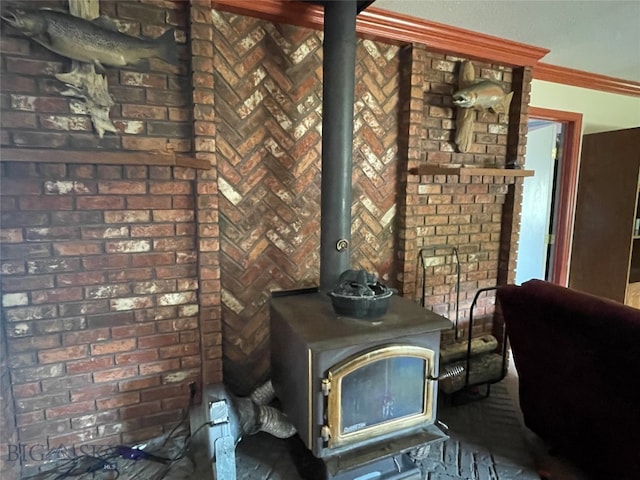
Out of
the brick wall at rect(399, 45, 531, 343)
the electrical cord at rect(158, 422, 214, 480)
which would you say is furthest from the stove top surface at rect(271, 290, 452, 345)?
the brick wall at rect(399, 45, 531, 343)

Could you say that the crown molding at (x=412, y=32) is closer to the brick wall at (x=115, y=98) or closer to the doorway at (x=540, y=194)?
the brick wall at (x=115, y=98)

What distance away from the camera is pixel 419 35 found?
2.18 m

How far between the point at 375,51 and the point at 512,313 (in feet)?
5.54

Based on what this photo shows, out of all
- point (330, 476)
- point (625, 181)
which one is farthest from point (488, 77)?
point (330, 476)

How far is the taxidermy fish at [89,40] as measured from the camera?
1478 millimetres

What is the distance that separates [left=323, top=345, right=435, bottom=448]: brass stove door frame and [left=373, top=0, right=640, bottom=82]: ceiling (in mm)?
1748

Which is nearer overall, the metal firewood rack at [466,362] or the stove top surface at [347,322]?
the stove top surface at [347,322]

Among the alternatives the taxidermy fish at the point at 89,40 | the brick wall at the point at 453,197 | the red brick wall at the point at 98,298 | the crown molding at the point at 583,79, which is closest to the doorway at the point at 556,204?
the crown molding at the point at 583,79

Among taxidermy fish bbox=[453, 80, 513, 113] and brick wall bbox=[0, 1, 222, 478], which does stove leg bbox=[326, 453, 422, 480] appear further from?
taxidermy fish bbox=[453, 80, 513, 113]

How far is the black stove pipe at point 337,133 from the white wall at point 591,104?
6.49 feet

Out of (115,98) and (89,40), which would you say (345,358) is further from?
(89,40)

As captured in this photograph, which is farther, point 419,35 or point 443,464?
point 419,35

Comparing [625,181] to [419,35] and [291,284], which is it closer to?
[419,35]

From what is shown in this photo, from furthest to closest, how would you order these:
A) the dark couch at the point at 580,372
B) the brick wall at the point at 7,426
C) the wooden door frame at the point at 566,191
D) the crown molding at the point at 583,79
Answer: the wooden door frame at the point at 566,191
the crown molding at the point at 583,79
the brick wall at the point at 7,426
the dark couch at the point at 580,372
